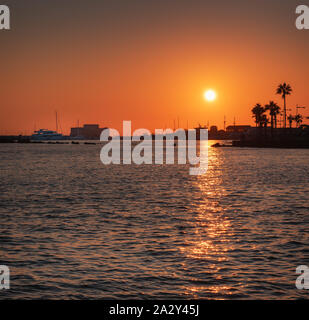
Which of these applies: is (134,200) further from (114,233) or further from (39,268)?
(39,268)

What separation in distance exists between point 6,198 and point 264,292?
31460 millimetres

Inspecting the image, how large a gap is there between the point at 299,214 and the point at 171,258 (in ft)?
47.2

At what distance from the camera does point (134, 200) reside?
127 ft

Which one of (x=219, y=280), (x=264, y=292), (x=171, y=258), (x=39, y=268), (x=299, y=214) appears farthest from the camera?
(x=299, y=214)

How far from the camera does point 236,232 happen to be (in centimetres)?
2375

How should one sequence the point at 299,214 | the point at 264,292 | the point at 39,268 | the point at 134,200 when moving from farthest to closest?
1. the point at 134,200
2. the point at 299,214
3. the point at 39,268
4. the point at 264,292

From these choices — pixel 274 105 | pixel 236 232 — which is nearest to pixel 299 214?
pixel 236 232

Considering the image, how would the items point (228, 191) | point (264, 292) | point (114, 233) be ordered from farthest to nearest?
point (228, 191)
point (114, 233)
point (264, 292)

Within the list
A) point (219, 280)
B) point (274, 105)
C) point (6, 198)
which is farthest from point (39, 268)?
point (274, 105)
